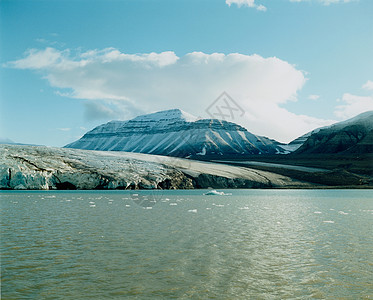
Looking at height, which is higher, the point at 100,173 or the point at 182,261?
the point at 100,173

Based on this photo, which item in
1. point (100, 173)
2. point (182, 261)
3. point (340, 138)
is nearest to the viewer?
point (182, 261)

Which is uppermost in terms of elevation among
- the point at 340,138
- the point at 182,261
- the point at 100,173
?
the point at 340,138

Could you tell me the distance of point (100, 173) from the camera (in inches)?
2586

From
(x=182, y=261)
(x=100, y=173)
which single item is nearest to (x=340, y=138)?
(x=100, y=173)

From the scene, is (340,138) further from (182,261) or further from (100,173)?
(182,261)

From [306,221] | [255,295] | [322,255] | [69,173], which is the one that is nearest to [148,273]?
[255,295]

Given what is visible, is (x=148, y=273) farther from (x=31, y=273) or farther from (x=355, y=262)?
(x=355, y=262)

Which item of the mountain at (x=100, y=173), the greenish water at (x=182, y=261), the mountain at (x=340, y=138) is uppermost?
the mountain at (x=340, y=138)

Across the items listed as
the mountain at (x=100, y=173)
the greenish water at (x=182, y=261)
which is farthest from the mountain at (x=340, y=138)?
the greenish water at (x=182, y=261)

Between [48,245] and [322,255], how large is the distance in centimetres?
948

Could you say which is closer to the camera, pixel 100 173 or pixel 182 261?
pixel 182 261

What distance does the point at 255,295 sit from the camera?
300 inches

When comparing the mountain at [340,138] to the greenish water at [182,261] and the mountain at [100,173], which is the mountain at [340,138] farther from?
the greenish water at [182,261]

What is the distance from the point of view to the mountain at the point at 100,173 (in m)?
58.1
